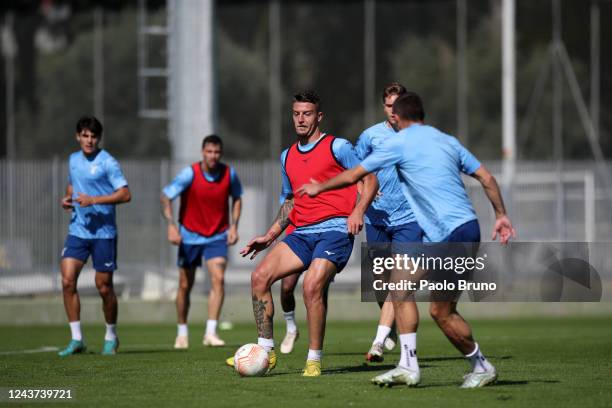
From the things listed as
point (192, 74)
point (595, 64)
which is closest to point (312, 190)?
point (192, 74)

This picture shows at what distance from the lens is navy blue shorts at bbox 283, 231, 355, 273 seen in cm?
1119

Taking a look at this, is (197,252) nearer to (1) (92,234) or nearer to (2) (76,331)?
(1) (92,234)

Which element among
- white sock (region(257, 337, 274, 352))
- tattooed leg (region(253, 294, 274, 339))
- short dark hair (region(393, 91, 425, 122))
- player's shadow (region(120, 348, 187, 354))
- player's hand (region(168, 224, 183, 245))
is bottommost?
player's shadow (region(120, 348, 187, 354))

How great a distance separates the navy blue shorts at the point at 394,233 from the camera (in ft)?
39.1

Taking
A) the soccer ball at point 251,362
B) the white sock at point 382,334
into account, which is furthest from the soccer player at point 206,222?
the soccer ball at point 251,362

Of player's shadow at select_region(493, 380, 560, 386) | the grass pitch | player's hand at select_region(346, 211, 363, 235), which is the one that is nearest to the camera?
the grass pitch

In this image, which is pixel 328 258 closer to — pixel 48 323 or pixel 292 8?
pixel 48 323

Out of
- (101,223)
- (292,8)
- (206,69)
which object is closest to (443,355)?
(101,223)

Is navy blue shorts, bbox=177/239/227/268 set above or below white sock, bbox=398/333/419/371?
above

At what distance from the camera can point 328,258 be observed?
36.6 ft

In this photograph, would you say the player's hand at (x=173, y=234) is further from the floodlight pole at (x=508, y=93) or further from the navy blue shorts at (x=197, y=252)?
the floodlight pole at (x=508, y=93)

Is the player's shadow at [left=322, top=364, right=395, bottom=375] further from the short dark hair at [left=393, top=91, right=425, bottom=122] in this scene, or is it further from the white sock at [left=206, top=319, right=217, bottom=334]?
the white sock at [left=206, top=319, right=217, bottom=334]

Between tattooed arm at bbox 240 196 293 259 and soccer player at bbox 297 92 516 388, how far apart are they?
1.78 metres

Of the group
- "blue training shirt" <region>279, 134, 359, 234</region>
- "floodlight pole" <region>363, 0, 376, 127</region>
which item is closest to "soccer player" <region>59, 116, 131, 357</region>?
"blue training shirt" <region>279, 134, 359, 234</region>
